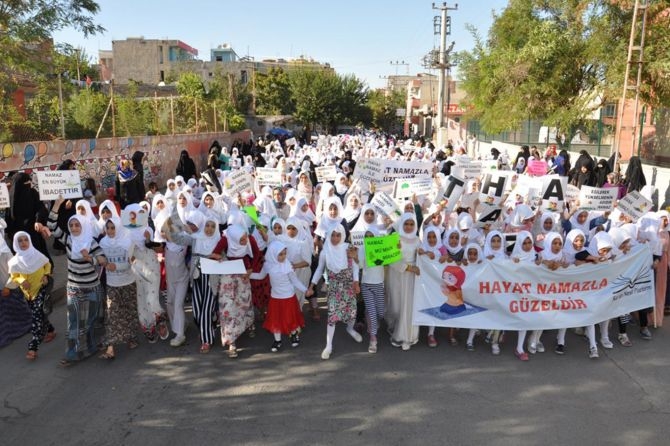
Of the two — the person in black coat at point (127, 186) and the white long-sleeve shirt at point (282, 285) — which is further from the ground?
the person in black coat at point (127, 186)

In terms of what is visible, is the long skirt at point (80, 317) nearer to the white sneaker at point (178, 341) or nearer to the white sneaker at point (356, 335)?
the white sneaker at point (178, 341)

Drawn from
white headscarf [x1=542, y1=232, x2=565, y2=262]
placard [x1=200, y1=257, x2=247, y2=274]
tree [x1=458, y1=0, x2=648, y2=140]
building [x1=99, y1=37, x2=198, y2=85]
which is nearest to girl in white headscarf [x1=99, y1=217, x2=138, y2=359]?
placard [x1=200, y1=257, x2=247, y2=274]

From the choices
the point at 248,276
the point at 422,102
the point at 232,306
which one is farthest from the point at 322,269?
the point at 422,102

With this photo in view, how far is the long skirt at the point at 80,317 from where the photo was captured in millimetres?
5660

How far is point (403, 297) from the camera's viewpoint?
20.3ft

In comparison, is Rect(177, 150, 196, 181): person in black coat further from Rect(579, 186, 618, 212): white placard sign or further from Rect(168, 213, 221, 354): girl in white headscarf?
Rect(579, 186, 618, 212): white placard sign

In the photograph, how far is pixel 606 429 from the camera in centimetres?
447

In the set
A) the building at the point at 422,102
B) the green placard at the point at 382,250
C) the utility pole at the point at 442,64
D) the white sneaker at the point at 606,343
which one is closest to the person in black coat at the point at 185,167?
the green placard at the point at 382,250

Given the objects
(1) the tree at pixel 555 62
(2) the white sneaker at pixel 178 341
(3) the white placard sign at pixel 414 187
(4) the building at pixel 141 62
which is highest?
(4) the building at pixel 141 62

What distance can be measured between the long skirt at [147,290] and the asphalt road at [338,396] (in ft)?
0.92

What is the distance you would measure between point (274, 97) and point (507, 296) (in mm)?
47047

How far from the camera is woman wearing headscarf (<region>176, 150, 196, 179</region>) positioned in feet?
50.4

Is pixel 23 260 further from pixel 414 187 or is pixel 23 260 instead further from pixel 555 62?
pixel 555 62

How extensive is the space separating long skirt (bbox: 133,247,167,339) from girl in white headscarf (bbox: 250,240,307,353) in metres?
1.29
